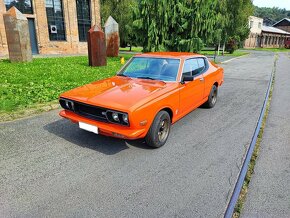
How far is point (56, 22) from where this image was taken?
20.7 metres

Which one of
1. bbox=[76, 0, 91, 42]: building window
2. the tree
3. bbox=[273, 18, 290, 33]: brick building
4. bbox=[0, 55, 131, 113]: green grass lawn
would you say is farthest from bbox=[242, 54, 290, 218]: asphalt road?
bbox=[273, 18, 290, 33]: brick building

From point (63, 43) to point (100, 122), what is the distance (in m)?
20.2

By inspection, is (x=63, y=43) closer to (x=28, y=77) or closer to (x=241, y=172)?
(x=28, y=77)

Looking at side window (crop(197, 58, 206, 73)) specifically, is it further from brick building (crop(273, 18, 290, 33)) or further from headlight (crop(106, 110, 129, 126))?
brick building (crop(273, 18, 290, 33))

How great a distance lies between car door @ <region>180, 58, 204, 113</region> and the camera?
14.6ft

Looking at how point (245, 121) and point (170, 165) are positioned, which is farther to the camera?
point (245, 121)

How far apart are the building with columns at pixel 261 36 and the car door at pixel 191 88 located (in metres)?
53.9

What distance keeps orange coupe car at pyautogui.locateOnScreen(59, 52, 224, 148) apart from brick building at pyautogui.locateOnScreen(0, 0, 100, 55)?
57.3 ft

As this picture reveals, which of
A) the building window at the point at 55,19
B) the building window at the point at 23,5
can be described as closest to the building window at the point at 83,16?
the building window at the point at 55,19

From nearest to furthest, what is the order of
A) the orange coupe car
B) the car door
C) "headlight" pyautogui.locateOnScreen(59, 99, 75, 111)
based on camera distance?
the orange coupe car
"headlight" pyautogui.locateOnScreen(59, 99, 75, 111)
the car door

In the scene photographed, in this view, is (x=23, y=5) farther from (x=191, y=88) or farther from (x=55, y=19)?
(x=191, y=88)

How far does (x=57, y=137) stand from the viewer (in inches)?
167

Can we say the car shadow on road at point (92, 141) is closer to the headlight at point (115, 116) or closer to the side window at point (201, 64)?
the headlight at point (115, 116)

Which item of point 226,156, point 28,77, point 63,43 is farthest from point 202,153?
point 63,43
